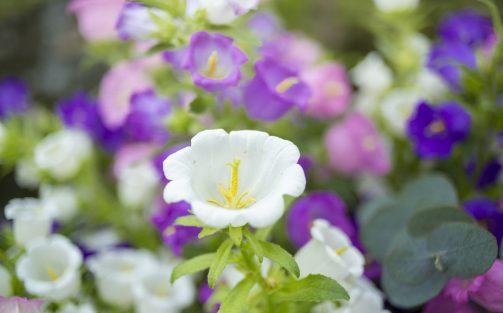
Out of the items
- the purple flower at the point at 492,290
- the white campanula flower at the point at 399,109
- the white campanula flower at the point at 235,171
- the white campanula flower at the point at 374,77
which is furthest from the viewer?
the white campanula flower at the point at 374,77

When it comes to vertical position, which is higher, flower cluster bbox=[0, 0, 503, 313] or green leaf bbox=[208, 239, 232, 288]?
green leaf bbox=[208, 239, 232, 288]

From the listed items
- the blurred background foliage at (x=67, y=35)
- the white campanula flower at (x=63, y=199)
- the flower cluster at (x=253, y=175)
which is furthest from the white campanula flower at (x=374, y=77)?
the white campanula flower at (x=63, y=199)

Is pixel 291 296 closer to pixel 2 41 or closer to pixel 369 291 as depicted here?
pixel 369 291

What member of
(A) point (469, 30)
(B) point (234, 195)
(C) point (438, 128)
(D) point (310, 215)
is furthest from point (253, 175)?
(A) point (469, 30)

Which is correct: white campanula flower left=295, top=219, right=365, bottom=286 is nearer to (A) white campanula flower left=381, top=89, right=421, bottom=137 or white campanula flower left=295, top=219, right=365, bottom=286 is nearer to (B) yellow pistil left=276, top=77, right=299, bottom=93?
(B) yellow pistil left=276, top=77, right=299, bottom=93

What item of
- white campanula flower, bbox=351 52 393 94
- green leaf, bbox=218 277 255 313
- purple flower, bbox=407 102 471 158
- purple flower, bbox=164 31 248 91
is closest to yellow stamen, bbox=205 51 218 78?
purple flower, bbox=164 31 248 91

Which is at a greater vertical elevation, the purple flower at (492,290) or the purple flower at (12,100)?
the purple flower at (492,290)

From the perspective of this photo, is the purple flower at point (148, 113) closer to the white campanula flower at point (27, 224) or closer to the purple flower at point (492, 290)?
the white campanula flower at point (27, 224)

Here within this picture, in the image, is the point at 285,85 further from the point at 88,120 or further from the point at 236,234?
the point at 88,120
